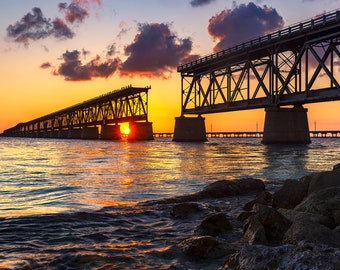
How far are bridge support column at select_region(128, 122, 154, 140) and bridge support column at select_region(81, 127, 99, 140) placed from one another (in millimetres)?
43886

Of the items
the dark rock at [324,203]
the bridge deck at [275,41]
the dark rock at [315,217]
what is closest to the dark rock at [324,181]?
the dark rock at [324,203]

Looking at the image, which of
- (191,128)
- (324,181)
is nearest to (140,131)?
(191,128)

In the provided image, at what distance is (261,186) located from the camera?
14461 millimetres

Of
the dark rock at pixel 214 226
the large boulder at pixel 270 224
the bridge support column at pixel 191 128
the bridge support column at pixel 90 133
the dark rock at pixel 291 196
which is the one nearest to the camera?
the large boulder at pixel 270 224

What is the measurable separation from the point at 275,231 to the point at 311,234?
133 cm

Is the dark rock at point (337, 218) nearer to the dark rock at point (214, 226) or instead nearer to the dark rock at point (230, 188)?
the dark rock at point (214, 226)

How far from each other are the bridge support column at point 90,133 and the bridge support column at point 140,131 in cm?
4389

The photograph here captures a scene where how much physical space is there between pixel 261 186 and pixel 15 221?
8697 mm

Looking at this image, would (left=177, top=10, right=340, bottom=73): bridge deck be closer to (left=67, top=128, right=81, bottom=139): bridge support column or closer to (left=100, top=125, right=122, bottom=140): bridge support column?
(left=100, top=125, right=122, bottom=140): bridge support column

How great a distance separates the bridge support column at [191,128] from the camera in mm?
85750

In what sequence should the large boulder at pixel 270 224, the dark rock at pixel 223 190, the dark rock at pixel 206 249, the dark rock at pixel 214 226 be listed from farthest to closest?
the dark rock at pixel 223 190 < the dark rock at pixel 214 226 < the large boulder at pixel 270 224 < the dark rock at pixel 206 249

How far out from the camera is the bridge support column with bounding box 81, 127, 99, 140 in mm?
156500

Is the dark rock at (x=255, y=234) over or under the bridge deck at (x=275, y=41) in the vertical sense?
under

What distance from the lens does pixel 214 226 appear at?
7992 mm
